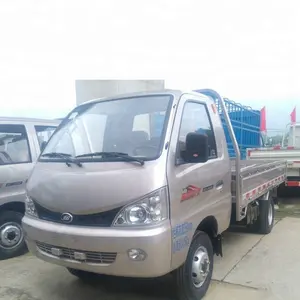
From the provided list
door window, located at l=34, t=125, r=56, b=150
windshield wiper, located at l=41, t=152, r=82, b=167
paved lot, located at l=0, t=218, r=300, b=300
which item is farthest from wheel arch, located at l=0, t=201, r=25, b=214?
windshield wiper, located at l=41, t=152, r=82, b=167

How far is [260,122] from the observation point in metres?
11.3

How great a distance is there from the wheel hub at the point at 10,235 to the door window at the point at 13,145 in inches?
35.2

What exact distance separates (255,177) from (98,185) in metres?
2.82

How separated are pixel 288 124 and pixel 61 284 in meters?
9.20

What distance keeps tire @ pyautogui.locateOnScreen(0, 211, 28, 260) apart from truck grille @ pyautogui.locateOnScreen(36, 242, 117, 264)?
81.3 inches

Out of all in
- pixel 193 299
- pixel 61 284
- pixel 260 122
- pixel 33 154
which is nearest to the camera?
pixel 193 299

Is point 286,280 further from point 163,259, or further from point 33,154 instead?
point 33,154

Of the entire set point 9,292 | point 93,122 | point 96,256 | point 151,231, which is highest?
point 93,122

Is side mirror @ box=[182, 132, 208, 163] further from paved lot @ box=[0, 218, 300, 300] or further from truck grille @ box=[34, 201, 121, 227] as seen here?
paved lot @ box=[0, 218, 300, 300]

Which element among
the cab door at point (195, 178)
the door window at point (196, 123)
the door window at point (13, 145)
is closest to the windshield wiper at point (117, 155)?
the cab door at point (195, 178)

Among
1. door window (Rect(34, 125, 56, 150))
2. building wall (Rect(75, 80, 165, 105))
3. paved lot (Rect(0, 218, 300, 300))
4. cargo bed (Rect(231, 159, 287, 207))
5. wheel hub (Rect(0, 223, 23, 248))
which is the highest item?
building wall (Rect(75, 80, 165, 105))

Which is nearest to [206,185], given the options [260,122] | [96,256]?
[96,256]

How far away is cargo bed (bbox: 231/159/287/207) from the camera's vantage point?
14.9 feet

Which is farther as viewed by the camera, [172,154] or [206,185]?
[206,185]
